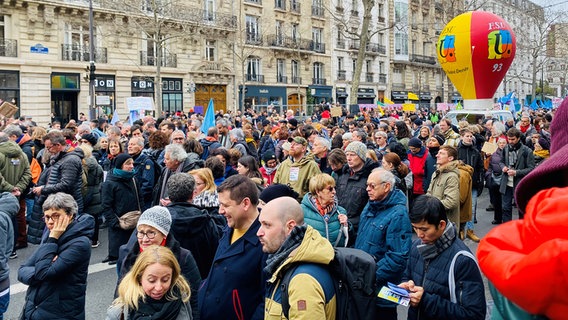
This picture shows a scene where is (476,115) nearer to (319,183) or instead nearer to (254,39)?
(319,183)

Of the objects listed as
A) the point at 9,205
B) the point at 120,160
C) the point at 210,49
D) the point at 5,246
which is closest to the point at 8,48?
the point at 210,49

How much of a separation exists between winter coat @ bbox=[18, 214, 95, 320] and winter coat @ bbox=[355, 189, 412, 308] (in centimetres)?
247

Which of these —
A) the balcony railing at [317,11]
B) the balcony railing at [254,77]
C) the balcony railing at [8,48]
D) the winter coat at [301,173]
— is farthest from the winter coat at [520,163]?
the balcony railing at [317,11]

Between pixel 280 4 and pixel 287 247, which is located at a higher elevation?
pixel 280 4

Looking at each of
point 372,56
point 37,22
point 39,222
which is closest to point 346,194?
point 39,222

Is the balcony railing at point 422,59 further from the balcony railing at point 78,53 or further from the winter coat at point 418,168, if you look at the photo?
the winter coat at point 418,168

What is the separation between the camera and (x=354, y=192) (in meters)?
6.03

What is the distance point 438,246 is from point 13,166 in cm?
728

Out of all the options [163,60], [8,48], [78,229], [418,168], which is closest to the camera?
[78,229]

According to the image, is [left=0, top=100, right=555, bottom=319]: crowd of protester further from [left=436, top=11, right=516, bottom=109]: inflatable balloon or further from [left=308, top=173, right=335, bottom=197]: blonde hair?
[left=436, top=11, right=516, bottom=109]: inflatable balloon

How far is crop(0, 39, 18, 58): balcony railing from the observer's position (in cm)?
2688

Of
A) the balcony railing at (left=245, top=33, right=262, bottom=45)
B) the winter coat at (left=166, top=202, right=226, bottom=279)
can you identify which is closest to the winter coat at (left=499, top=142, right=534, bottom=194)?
the winter coat at (left=166, top=202, right=226, bottom=279)

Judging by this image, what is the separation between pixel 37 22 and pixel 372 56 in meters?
32.1

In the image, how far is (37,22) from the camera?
2814 centimetres
